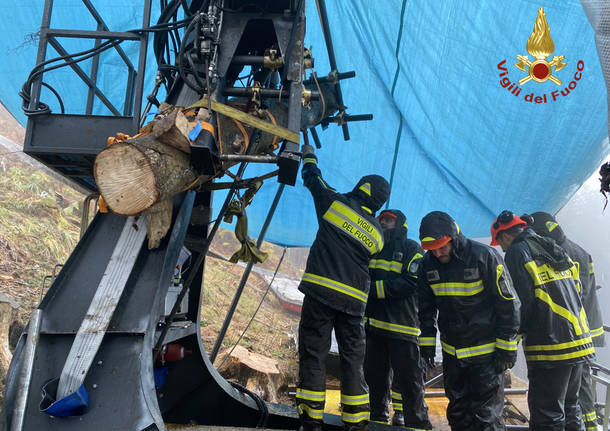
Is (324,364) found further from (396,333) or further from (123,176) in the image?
(123,176)

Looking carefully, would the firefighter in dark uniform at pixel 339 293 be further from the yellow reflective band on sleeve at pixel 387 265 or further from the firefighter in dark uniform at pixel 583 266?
the firefighter in dark uniform at pixel 583 266

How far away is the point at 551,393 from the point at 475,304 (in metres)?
0.99

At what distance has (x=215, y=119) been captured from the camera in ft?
6.40

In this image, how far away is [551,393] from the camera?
3.04m

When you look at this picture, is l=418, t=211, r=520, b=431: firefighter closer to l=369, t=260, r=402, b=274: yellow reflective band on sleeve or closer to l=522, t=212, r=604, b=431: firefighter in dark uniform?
l=369, t=260, r=402, b=274: yellow reflective band on sleeve

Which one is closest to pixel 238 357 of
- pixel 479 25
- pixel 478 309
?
pixel 478 309

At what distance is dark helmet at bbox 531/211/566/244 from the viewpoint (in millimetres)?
3992

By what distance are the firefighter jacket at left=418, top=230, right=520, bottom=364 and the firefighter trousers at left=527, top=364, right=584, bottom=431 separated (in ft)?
2.02

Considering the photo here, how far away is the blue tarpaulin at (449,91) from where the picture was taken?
3496 mm

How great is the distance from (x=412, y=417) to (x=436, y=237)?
1.69m

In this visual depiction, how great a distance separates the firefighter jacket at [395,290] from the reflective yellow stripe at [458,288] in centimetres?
36

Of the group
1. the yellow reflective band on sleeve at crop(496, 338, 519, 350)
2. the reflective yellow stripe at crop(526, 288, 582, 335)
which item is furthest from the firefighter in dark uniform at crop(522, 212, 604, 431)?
the yellow reflective band on sleeve at crop(496, 338, 519, 350)

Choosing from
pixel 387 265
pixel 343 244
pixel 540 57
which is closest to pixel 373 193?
pixel 343 244

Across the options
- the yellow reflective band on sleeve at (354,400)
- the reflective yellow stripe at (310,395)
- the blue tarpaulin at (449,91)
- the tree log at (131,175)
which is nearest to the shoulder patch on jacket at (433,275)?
the yellow reflective band on sleeve at (354,400)
